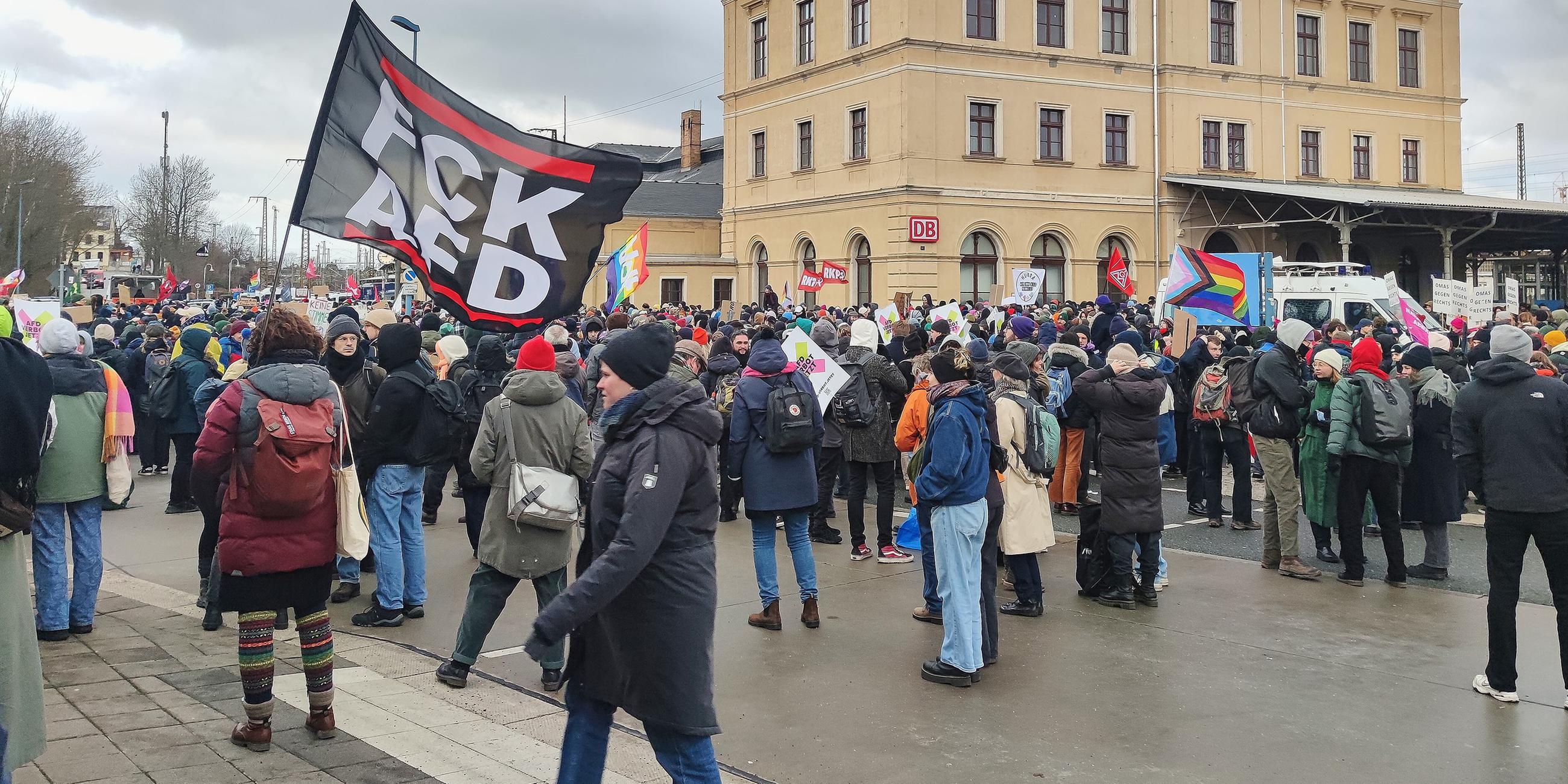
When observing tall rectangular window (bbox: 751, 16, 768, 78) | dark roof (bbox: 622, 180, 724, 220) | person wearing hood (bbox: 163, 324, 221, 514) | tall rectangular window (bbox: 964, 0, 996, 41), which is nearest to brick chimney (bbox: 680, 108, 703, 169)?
dark roof (bbox: 622, 180, 724, 220)

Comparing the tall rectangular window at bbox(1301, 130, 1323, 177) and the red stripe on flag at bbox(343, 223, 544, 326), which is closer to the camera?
the red stripe on flag at bbox(343, 223, 544, 326)

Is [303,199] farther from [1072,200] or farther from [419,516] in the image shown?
[1072,200]

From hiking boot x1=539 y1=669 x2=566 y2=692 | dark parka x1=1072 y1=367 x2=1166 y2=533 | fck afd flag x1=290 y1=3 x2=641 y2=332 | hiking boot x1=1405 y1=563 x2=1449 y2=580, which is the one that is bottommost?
hiking boot x1=539 y1=669 x2=566 y2=692

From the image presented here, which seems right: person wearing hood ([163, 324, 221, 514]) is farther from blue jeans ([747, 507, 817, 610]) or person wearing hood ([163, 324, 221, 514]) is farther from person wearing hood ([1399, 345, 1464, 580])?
person wearing hood ([1399, 345, 1464, 580])

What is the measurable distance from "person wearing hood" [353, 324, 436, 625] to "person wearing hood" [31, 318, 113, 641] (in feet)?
5.09

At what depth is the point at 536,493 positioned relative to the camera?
619 cm

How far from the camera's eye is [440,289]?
6.26 metres

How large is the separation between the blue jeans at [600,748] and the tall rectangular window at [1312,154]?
43211mm

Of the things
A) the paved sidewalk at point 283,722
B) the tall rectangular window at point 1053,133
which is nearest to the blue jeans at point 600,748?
the paved sidewalk at point 283,722

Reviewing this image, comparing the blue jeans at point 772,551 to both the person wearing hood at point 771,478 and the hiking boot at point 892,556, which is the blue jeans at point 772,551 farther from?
the hiking boot at point 892,556

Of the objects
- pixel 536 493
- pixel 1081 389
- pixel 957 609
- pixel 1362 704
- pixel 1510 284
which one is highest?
pixel 1510 284

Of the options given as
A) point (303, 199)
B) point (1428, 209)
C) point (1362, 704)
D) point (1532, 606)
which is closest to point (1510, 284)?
point (1428, 209)

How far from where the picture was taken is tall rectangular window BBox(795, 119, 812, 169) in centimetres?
3953

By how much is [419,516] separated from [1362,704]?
5710 mm
